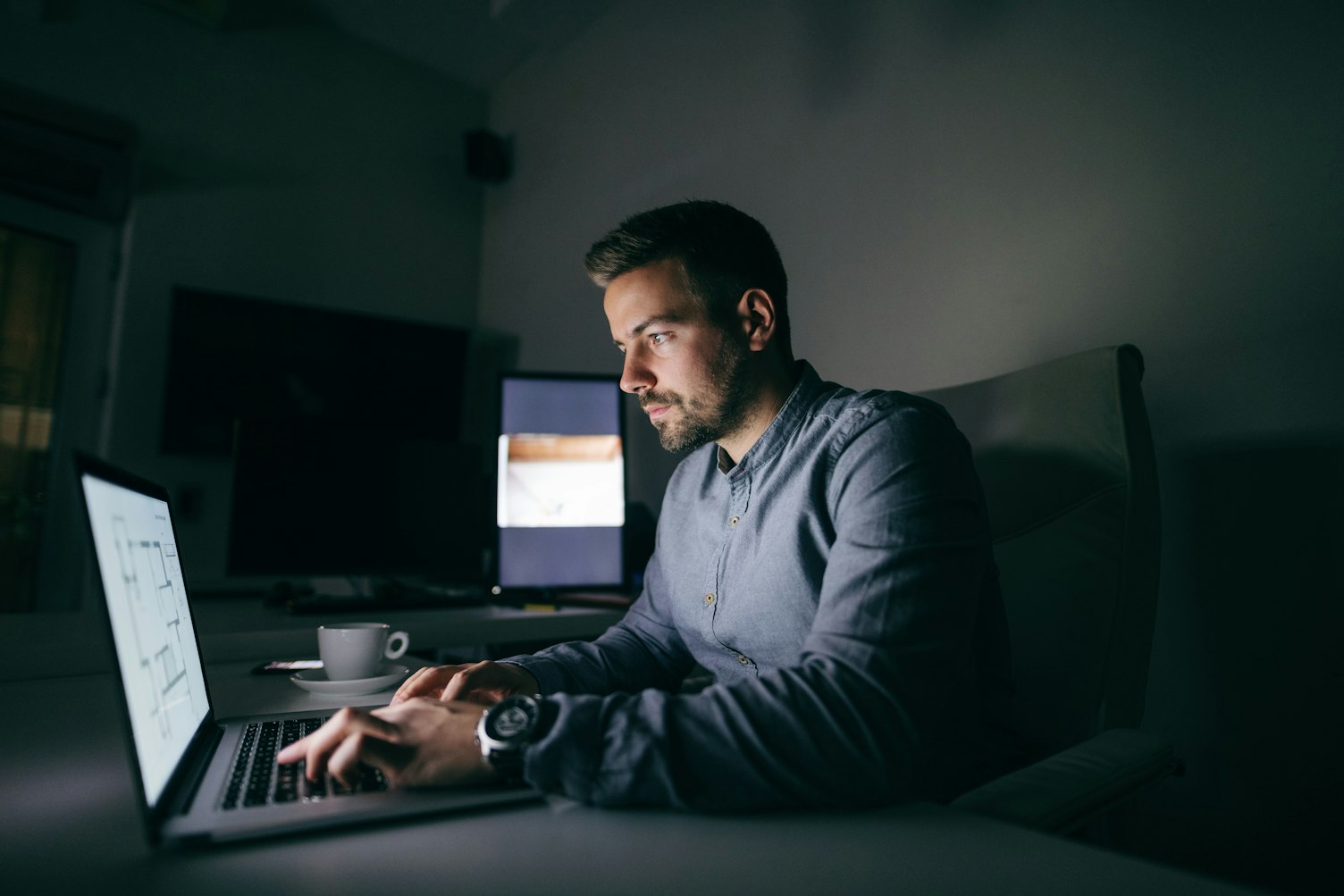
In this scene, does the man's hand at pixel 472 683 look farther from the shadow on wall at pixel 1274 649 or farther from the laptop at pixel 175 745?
the shadow on wall at pixel 1274 649

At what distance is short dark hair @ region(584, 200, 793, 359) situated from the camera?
44.5 inches

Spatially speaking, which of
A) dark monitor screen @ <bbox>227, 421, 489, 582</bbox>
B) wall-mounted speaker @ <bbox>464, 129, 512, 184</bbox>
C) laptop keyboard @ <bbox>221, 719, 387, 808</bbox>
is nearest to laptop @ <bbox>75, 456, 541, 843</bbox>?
laptop keyboard @ <bbox>221, 719, 387, 808</bbox>

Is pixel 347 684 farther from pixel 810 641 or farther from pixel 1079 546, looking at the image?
pixel 1079 546

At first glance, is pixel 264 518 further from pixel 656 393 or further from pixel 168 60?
pixel 168 60

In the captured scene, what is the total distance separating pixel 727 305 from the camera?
44.6 inches

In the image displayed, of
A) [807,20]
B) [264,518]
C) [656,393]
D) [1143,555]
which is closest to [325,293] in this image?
[264,518]

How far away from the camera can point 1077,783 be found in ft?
2.10

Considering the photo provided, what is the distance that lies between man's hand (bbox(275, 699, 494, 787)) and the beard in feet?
2.00

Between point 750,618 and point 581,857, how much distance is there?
0.50 metres

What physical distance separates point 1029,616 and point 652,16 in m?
2.40

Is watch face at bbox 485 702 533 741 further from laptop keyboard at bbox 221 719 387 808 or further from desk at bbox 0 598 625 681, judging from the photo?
desk at bbox 0 598 625 681

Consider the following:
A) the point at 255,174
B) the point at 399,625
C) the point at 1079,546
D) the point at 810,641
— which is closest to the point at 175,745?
the point at 810,641

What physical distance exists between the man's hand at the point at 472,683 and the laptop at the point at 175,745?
0.13 metres

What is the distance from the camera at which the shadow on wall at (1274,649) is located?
1086mm
